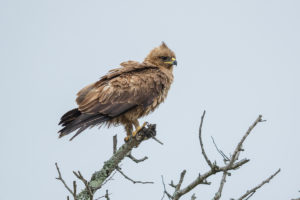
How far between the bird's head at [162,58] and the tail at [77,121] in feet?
7.47

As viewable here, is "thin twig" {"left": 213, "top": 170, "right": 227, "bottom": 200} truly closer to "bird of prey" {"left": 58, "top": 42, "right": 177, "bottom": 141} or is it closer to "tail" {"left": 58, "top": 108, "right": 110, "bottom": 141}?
"bird of prey" {"left": 58, "top": 42, "right": 177, "bottom": 141}

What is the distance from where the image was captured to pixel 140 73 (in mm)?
7133

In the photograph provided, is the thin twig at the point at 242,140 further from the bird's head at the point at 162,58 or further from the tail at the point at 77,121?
the bird's head at the point at 162,58

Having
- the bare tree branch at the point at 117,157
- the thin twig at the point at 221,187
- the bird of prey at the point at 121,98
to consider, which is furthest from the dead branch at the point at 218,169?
the bird of prey at the point at 121,98

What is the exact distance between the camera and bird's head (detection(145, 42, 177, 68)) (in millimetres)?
8164

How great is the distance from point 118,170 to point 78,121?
108 centimetres

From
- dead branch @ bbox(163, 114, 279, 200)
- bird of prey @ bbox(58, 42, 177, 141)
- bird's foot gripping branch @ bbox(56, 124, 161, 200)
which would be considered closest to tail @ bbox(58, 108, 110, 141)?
bird of prey @ bbox(58, 42, 177, 141)

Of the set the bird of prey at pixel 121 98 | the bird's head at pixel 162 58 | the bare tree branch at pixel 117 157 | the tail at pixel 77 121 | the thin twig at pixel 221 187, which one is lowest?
the thin twig at pixel 221 187

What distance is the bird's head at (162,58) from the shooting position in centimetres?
816

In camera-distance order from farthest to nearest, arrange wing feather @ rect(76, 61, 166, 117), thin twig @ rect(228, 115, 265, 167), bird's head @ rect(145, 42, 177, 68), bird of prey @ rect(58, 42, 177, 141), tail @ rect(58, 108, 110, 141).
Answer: bird's head @ rect(145, 42, 177, 68), wing feather @ rect(76, 61, 166, 117), bird of prey @ rect(58, 42, 177, 141), tail @ rect(58, 108, 110, 141), thin twig @ rect(228, 115, 265, 167)

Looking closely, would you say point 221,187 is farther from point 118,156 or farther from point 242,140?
point 118,156

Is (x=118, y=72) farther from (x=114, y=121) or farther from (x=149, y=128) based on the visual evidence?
(x=149, y=128)

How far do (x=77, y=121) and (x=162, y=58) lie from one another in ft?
9.47

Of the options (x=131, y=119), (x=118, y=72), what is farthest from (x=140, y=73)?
(x=131, y=119)
